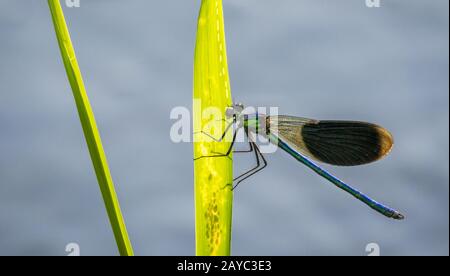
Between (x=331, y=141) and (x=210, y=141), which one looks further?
(x=331, y=141)

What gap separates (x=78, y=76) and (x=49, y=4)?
13 cm

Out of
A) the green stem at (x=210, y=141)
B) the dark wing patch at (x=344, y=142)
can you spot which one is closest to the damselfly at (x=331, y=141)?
the dark wing patch at (x=344, y=142)

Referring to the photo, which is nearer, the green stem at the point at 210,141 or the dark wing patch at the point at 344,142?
the green stem at the point at 210,141

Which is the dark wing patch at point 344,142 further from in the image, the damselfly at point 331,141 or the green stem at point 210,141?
the green stem at point 210,141

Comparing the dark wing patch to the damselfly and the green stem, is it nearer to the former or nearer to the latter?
the damselfly

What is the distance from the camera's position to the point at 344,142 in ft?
7.41

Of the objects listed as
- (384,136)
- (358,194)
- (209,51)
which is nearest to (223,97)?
(209,51)

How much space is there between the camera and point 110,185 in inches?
35.1

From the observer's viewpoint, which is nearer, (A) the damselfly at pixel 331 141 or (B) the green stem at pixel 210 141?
(B) the green stem at pixel 210 141

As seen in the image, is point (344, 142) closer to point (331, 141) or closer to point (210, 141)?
point (331, 141)

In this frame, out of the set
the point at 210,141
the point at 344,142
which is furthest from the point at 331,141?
the point at 210,141

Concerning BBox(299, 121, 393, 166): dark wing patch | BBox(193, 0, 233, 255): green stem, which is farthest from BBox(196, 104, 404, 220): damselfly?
BBox(193, 0, 233, 255): green stem

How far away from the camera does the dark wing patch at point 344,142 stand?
2230mm
